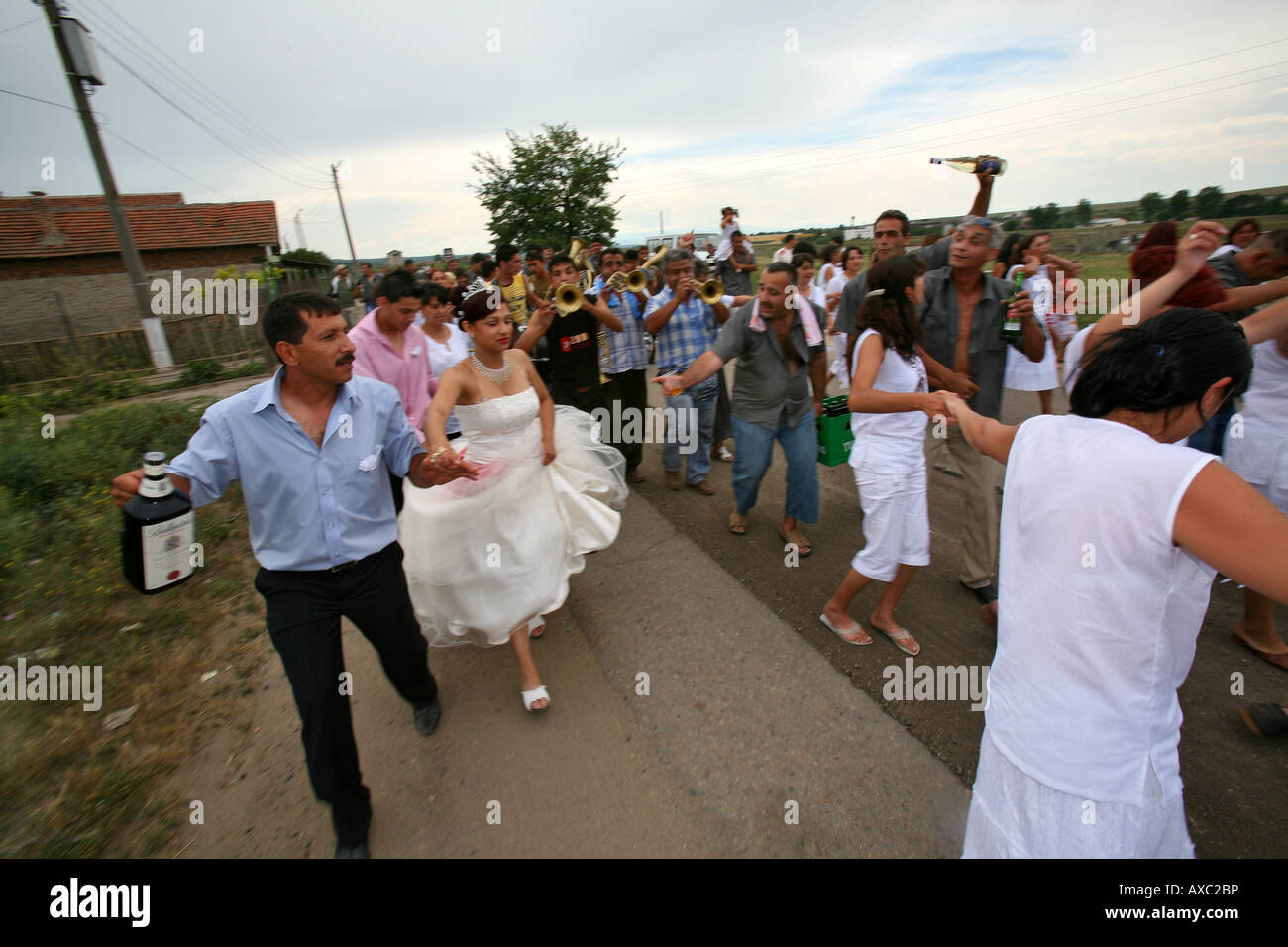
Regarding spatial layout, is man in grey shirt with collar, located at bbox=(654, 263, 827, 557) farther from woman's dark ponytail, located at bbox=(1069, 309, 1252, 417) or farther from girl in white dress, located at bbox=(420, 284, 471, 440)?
woman's dark ponytail, located at bbox=(1069, 309, 1252, 417)

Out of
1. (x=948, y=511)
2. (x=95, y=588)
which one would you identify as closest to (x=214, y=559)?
(x=95, y=588)

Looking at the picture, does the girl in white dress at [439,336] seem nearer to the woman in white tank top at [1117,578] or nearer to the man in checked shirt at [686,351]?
the man in checked shirt at [686,351]

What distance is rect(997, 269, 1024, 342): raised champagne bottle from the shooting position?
3.47m

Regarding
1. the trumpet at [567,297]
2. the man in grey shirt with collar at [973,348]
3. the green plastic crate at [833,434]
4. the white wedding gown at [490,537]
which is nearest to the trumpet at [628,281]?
the trumpet at [567,297]

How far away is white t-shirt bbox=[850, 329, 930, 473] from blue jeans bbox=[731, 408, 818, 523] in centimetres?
118

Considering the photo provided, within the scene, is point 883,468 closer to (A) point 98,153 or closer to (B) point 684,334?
(B) point 684,334

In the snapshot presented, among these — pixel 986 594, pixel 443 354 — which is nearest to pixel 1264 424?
pixel 986 594

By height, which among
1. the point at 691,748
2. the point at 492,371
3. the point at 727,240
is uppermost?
the point at 727,240

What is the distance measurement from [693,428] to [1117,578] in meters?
4.91

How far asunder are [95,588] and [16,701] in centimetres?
123

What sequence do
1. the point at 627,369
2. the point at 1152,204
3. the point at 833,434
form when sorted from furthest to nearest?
the point at 1152,204 → the point at 627,369 → the point at 833,434

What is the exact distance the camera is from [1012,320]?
11.4 feet
